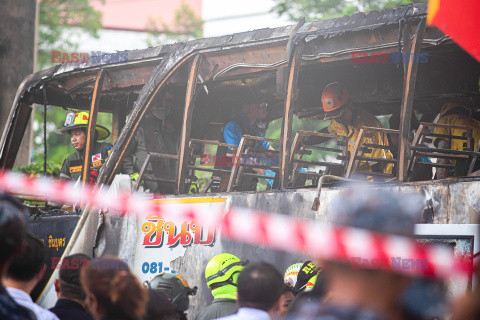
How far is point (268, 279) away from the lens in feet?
11.9

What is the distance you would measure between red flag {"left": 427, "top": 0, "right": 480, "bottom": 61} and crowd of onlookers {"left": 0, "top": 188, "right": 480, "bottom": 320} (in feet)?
4.53

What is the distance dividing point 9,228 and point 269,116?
28.2ft

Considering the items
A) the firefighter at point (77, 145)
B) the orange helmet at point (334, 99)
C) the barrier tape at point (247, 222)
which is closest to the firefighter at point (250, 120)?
the orange helmet at point (334, 99)

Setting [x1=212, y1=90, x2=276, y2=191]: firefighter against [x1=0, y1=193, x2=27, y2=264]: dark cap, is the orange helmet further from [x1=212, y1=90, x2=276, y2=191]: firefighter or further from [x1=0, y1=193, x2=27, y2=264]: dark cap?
[x1=0, y1=193, x2=27, y2=264]: dark cap

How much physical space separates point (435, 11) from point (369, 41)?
2.37m

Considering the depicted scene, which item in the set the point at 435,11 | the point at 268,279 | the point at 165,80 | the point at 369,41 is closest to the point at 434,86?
the point at 369,41

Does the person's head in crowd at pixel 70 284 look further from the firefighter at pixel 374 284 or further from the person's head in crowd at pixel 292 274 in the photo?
the person's head in crowd at pixel 292 274

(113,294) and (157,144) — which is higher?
(157,144)

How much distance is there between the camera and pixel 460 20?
4715mm

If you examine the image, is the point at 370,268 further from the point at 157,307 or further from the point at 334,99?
the point at 334,99

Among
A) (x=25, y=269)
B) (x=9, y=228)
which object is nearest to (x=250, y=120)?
(x=25, y=269)

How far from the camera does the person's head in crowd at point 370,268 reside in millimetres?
2082

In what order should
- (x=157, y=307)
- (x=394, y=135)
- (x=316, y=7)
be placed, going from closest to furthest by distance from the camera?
(x=157, y=307)
(x=394, y=135)
(x=316, y=7)

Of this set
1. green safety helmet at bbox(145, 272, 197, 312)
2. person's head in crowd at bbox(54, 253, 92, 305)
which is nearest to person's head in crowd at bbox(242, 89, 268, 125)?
green safety helmet at bbox(145, 272, 197, 312)
